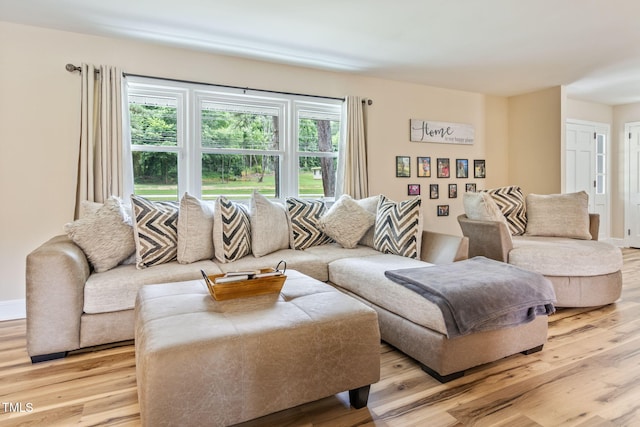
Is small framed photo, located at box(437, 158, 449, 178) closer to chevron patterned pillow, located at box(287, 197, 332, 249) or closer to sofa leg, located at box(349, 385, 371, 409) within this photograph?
chevron patterned pillow, located at box(287, 197, 332, 249)

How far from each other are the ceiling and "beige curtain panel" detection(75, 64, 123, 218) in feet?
1.29

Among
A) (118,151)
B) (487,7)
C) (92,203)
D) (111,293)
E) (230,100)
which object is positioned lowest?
(111,293)

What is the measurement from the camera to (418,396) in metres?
1.72

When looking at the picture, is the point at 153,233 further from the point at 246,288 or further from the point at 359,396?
the point at 359,396

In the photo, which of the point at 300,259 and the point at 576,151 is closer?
the point at 300,259

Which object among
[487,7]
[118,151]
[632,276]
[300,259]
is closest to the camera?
[487,7]

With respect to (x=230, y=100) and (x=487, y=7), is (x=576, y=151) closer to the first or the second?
(x=487, y=7)

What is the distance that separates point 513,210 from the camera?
12.3 feet

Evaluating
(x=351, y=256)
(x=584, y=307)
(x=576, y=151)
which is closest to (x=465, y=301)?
(x=351, y=256)

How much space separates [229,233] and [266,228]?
1.06 ft

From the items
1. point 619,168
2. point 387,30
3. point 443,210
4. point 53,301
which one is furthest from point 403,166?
point 619,168

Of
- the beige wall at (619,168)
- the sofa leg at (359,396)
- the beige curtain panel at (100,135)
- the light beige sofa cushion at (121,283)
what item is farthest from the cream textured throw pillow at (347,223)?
the beige wall at (619,168)

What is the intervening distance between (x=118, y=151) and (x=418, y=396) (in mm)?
2954

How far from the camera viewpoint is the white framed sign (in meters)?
4.55
